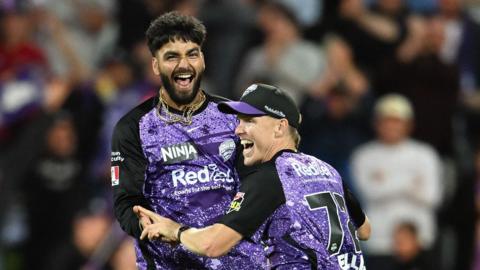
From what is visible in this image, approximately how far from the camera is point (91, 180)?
44.6 ft

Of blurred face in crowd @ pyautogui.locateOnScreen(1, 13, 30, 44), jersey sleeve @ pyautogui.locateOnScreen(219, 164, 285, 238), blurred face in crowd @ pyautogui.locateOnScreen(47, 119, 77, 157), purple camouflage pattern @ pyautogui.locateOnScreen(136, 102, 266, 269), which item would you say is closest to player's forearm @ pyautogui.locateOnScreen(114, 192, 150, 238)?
purple camouflage pattern @ pyautogui.locateOnScreen(136, 102, 266, 269)

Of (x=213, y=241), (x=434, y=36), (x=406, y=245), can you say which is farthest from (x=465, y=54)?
(x=213, y=241)

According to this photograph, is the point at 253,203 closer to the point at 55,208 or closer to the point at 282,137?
the point at 282,137

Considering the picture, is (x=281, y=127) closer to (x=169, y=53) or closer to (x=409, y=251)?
(x=169, y=53)

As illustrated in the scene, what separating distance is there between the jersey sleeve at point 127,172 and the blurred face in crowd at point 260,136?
29.4 inches

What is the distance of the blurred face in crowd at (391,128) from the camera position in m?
12.6

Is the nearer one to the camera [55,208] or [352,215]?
[352,215]

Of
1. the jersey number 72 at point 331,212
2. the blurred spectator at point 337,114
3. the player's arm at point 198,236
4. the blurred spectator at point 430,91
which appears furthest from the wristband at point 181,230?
the blurred spectator at point 430,91

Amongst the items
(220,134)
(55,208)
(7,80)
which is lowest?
(55,208)

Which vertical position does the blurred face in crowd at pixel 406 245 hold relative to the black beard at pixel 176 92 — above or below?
below

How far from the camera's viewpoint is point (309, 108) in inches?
521

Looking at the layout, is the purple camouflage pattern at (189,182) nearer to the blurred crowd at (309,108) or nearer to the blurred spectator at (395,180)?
the blurred crowd at (309,108)

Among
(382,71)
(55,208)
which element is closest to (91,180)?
(55,208)

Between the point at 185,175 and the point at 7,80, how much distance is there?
21.7 feet
